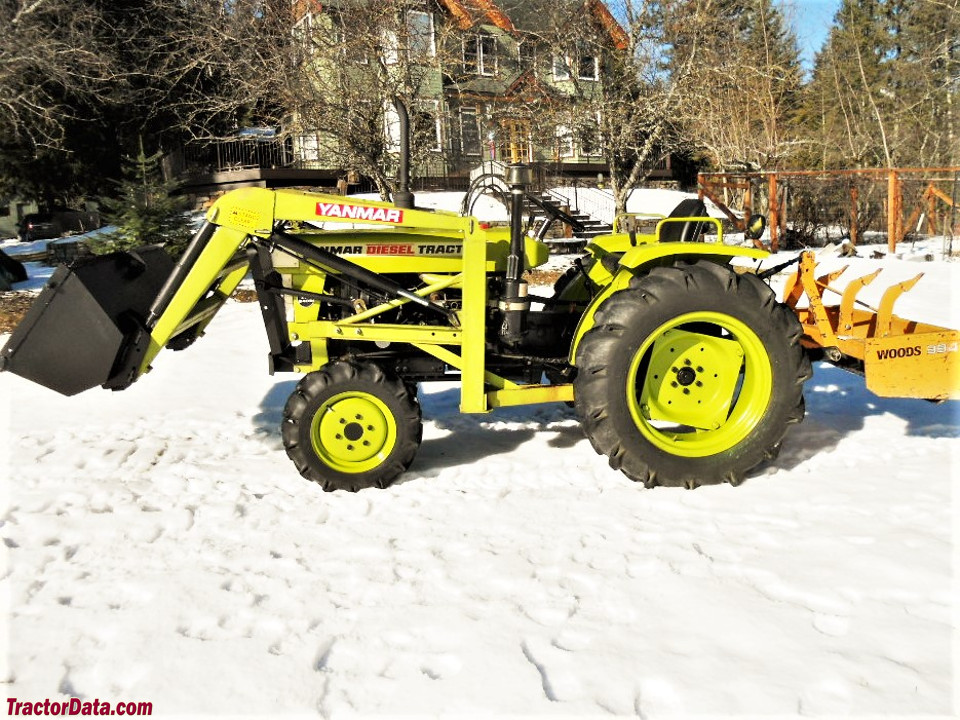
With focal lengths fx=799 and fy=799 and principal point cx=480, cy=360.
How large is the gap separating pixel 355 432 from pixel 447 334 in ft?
2.27

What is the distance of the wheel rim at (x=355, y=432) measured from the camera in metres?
4.00

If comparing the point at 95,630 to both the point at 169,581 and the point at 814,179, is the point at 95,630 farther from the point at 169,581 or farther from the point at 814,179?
the point at 814,179

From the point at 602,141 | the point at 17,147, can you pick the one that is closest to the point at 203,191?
the point at 17,147

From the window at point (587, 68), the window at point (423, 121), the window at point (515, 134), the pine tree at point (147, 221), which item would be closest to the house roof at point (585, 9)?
the window at point (587, 68)

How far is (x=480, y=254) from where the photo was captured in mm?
4027

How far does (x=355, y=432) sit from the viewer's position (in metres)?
4.02

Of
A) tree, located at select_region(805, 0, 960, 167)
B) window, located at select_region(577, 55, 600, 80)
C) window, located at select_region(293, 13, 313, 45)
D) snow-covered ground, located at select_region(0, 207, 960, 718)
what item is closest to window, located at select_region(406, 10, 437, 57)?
window, located at select_region(293, 13, 313, 45)

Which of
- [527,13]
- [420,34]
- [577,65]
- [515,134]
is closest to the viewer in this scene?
[420,34]

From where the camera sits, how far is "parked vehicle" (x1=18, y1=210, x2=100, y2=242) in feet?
69.4

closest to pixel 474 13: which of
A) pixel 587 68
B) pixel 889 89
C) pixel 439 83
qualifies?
pixel 439 83

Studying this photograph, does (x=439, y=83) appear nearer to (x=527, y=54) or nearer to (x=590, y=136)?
(x=527, y=54)

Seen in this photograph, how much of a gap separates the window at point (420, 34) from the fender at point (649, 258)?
31.8 ft

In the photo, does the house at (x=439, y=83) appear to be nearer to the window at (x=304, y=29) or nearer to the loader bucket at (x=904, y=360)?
the window at (x=304, y=29)

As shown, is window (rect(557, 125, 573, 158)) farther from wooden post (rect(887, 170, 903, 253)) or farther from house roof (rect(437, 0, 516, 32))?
wooden post (rect(887, 170, 903, 253))
